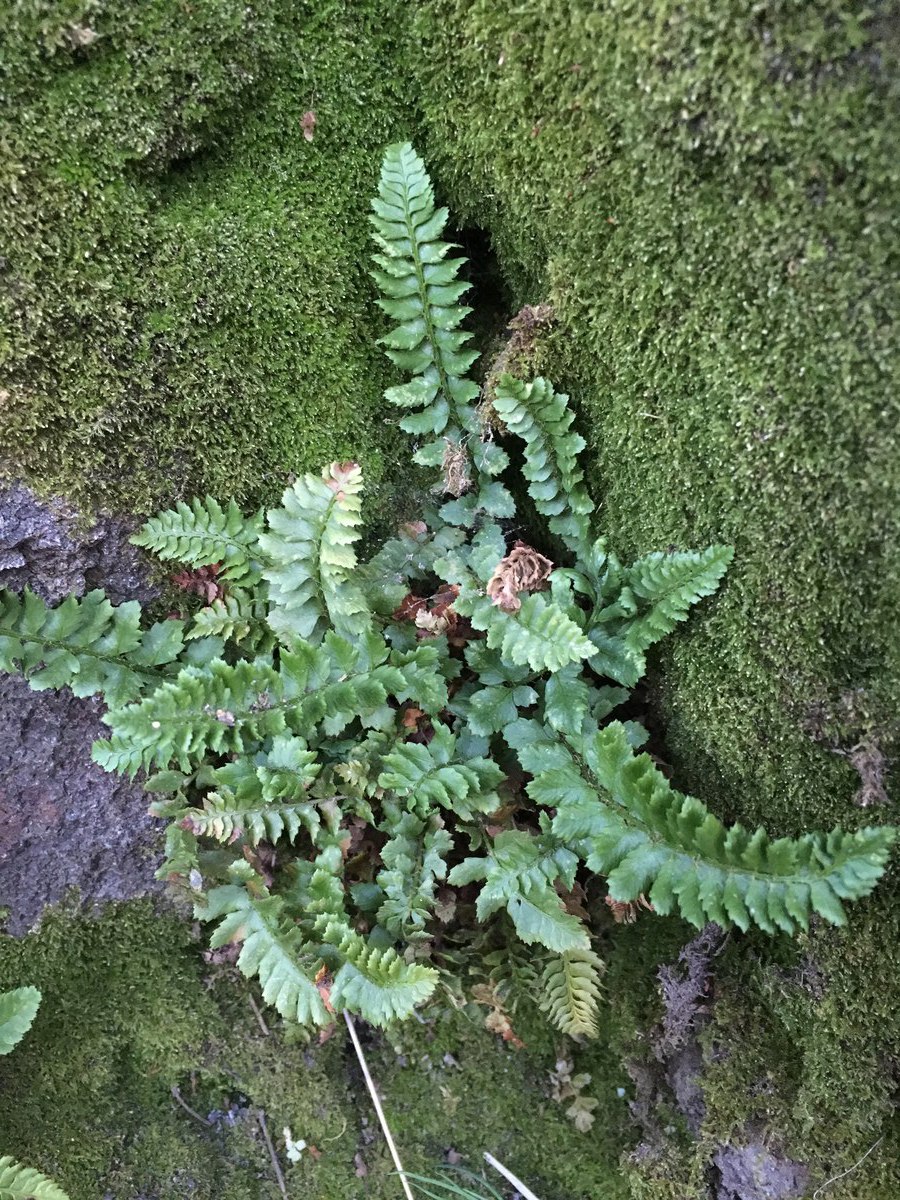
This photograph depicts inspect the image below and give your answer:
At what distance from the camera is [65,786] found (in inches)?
137

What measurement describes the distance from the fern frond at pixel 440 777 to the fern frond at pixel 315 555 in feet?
1.71

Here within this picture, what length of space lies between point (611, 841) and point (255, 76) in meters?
2.88

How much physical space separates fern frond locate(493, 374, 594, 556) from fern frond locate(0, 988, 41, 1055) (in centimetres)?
273

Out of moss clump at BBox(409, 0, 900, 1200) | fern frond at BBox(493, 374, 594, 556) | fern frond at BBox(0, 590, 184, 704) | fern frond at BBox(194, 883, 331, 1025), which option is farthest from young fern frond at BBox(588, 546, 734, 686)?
fern frond at BBox(0, 590, 184, 704)

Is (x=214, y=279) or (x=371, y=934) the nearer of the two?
(x=214, y=279)

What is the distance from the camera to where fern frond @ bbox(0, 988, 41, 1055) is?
319 cm

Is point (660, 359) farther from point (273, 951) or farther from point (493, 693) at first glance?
point (273, 951)

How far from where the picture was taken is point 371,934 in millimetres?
3361

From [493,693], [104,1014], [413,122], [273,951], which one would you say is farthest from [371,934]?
[413,122]

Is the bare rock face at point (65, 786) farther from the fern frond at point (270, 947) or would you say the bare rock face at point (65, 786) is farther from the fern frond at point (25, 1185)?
the fern frond at point (25, 1185)

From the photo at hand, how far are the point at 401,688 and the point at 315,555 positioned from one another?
1.99ft

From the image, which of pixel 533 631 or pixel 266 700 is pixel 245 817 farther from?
pixel 533 631

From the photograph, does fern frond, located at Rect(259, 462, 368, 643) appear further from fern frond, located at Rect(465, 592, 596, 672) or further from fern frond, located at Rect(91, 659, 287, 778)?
fern frond, located at Rect(465, 592, 596, 672)

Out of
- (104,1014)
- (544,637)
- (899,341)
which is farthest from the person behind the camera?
A: (104,1014)
